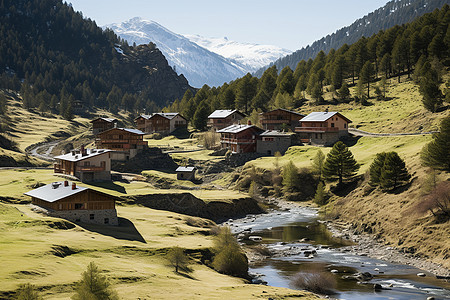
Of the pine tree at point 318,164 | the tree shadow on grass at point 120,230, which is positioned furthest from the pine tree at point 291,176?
the tree shadow on grass at point 120,230

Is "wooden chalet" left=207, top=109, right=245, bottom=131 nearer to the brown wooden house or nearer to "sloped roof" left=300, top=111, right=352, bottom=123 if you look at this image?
"sloped roof" left=300, top=111, right=352, bottom=123

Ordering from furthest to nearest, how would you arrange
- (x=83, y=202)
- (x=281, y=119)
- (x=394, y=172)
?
(x=281, y=119)
(x=394, y=172)
(x=83, y=202)

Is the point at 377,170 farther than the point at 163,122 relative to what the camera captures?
No

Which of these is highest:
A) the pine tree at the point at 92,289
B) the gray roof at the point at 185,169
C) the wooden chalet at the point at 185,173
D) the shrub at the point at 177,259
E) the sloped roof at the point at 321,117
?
the sloped roof at the point at 321,117

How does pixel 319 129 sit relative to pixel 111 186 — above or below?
above

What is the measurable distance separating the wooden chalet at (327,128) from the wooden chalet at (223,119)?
41.8 metres

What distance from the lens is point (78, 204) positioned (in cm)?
6925

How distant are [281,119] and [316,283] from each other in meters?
103

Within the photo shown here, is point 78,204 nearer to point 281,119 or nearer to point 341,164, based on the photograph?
point 341,164

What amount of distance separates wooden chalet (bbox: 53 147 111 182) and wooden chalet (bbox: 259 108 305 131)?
6394 cm

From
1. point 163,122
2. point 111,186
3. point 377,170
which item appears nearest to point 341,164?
point 377,170

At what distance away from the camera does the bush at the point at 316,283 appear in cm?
5200

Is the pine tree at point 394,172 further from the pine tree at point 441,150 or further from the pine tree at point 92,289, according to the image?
the pine tree at point 92,289

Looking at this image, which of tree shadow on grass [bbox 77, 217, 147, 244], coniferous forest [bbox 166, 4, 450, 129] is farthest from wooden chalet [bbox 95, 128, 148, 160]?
tree shadow on grass [bbox 77, 217, 147, 244]
